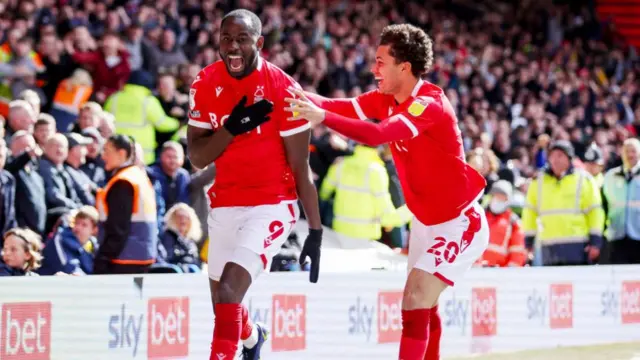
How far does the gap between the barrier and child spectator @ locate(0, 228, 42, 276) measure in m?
0.84

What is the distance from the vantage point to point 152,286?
26.0 ft

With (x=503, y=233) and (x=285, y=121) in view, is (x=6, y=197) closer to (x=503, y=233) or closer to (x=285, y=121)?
(x=285, y=121)

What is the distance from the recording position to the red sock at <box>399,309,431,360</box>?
665cm

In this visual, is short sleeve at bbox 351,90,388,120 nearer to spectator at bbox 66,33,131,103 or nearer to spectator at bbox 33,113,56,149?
spectator at bbox 33,113,56,149

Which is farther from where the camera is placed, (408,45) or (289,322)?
(289,322)

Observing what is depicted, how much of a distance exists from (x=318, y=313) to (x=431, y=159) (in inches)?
108

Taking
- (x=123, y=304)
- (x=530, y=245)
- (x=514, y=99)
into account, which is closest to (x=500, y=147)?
(x=514, y=99)

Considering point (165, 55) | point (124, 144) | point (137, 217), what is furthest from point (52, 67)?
point (137, 217)

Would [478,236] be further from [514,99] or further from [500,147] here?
[514,99]

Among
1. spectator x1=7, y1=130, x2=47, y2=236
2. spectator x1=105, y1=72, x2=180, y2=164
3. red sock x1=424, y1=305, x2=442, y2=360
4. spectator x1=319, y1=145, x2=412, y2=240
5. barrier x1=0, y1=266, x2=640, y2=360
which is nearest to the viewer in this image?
red sock x1=424, y1=305, x2=442, y2=360

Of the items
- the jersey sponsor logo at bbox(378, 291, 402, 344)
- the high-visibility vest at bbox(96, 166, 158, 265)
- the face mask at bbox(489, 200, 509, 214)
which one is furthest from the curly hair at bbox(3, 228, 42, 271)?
the face mask at bbox(489, 200, 509, 214)

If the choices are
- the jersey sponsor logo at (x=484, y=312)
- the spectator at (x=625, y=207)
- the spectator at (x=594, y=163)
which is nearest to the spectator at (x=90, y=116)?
the jersey sponsor logo at (x=484, y=312)

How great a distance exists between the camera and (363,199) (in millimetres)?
12500

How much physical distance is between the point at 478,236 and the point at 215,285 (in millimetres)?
1577
